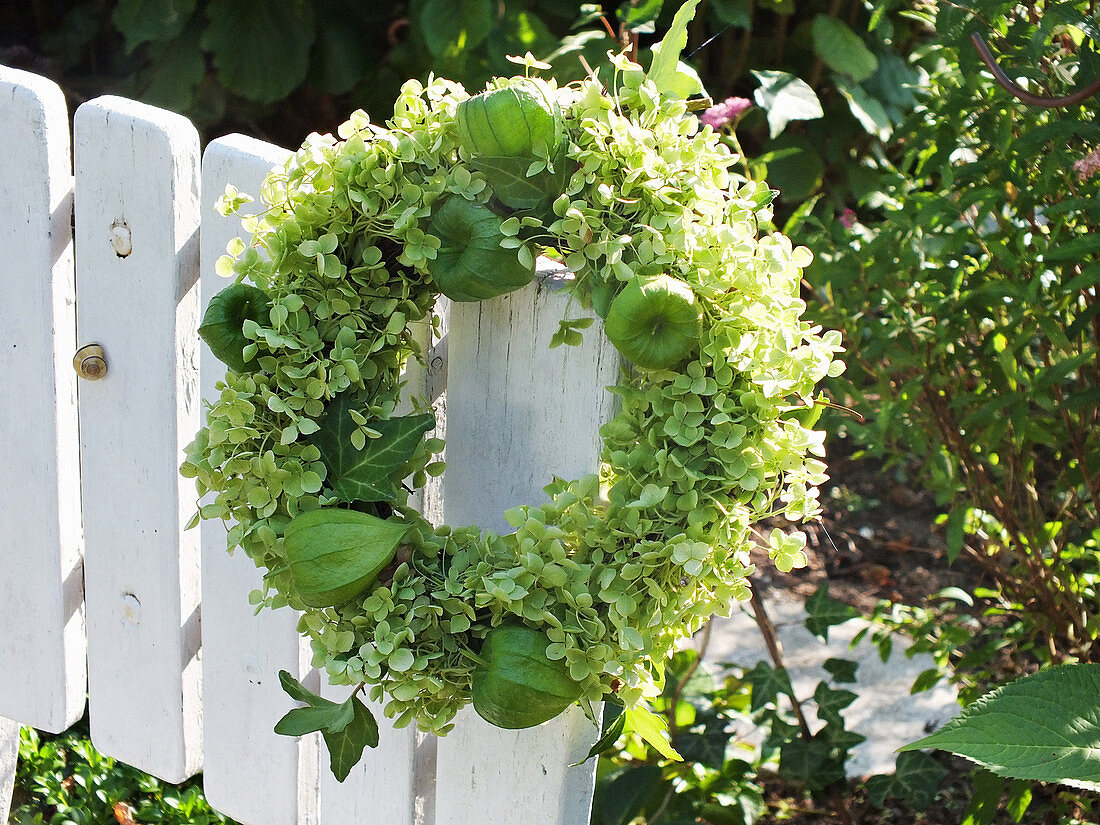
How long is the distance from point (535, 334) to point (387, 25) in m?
1.98

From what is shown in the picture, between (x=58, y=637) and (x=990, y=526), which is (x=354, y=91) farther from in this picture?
(x=990, y=526)

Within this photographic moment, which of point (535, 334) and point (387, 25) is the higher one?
point (387, 25)

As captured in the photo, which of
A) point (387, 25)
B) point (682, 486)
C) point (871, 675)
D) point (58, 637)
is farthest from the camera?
point (387, 25)

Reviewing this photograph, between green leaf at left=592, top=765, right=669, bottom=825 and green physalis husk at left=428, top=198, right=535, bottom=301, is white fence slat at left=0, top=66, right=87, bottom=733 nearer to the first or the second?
green physalis husk at left=428, top=198, right=535, bottom=301

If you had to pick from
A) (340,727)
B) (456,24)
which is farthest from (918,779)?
(456,24)

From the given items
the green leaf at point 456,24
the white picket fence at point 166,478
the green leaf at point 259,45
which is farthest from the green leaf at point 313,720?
the green leaf at point 259,45

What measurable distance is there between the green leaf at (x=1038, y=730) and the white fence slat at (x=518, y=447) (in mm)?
411

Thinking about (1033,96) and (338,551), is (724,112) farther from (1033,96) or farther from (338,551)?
(338,551)

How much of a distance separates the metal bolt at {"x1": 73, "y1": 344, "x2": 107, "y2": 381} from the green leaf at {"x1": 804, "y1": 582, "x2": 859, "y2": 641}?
119 cm

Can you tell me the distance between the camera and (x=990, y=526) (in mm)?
2014

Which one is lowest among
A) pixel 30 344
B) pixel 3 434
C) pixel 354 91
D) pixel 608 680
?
pixel 608 680

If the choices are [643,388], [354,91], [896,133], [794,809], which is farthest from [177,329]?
[354,91]

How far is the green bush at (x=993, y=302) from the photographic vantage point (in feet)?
4.76

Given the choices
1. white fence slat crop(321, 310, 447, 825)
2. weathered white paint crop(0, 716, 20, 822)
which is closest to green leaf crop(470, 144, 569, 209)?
white fence slat crop(321, 310, 447, 825)
